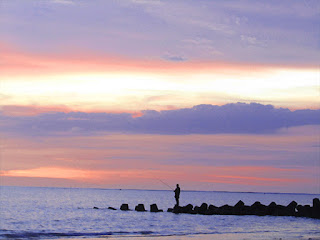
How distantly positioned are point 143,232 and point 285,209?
19.5 metres

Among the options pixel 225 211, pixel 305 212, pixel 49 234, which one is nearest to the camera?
pixel 49 234

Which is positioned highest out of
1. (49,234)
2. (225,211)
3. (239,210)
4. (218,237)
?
(239,210)

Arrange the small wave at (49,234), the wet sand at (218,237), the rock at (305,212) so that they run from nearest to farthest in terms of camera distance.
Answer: the wet sand at (218,237) < the small wave at (49,234) < the rock at (305,212)

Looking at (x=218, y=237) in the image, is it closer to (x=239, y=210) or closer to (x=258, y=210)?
(x=239, y=210)

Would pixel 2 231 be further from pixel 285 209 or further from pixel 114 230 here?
pixel 285 209

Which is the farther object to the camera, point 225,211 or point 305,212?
point 225,211

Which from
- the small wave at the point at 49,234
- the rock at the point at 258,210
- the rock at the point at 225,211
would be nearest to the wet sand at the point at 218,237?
the small wave at the point at 49,234

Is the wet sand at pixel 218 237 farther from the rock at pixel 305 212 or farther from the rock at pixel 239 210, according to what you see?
the rock at pixel 305 212

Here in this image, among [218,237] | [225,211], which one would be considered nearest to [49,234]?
[218,237]

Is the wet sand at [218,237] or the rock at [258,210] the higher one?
the rock at [258,210]

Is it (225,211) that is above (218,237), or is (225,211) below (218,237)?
above

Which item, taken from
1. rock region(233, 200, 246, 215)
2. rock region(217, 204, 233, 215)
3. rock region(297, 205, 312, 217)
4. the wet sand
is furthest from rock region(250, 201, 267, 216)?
the wet sand

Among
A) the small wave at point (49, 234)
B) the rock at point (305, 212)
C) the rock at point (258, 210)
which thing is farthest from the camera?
the rock at point (258, 210)

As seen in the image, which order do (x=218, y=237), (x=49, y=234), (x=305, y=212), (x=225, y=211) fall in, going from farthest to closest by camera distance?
(x=225, y=211)
(x=305, y=212)
(x=49, y=234)
(x=218, y=237)
